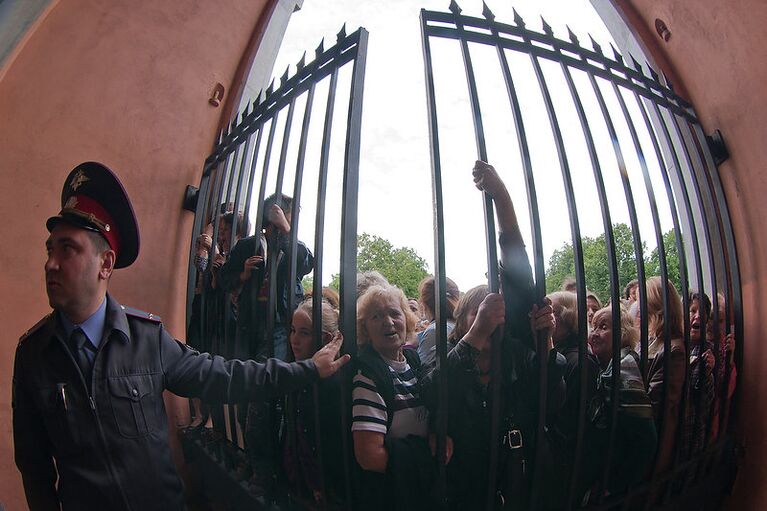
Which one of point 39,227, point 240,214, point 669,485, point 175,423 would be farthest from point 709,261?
point 39,227

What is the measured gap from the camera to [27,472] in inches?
34.4

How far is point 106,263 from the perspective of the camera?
0.91 m

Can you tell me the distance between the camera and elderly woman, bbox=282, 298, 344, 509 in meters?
1.01

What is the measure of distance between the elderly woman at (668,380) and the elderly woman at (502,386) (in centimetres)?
46

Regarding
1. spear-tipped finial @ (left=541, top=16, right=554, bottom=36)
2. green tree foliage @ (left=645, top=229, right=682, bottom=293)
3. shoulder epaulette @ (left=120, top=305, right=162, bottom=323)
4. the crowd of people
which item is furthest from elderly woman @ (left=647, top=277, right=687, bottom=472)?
shoulder epaulette @ (left=120, top=305, right=162, bottom=323)

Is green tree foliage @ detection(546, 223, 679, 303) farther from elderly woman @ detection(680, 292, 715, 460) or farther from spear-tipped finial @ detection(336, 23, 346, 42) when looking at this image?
spear-tipped finial @ detection(336, 23, 346, 42)

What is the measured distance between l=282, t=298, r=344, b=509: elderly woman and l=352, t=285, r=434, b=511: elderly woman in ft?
0.29

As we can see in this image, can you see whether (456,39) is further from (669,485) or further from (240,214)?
(669,485)

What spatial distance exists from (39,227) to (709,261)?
243cm

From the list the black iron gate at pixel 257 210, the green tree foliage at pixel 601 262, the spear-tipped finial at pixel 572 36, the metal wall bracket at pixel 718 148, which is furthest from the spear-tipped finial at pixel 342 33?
the green tree foliage at pixel 601 262

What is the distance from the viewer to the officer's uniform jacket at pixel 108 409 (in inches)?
31.9

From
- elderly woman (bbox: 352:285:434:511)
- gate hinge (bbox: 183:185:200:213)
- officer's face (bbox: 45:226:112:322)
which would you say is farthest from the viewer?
gate hinge (bbox: 183:185:200:213)

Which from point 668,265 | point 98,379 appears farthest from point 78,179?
point 668,265

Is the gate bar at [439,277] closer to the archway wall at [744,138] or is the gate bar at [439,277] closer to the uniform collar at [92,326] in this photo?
the uniform collar at [92,326]
